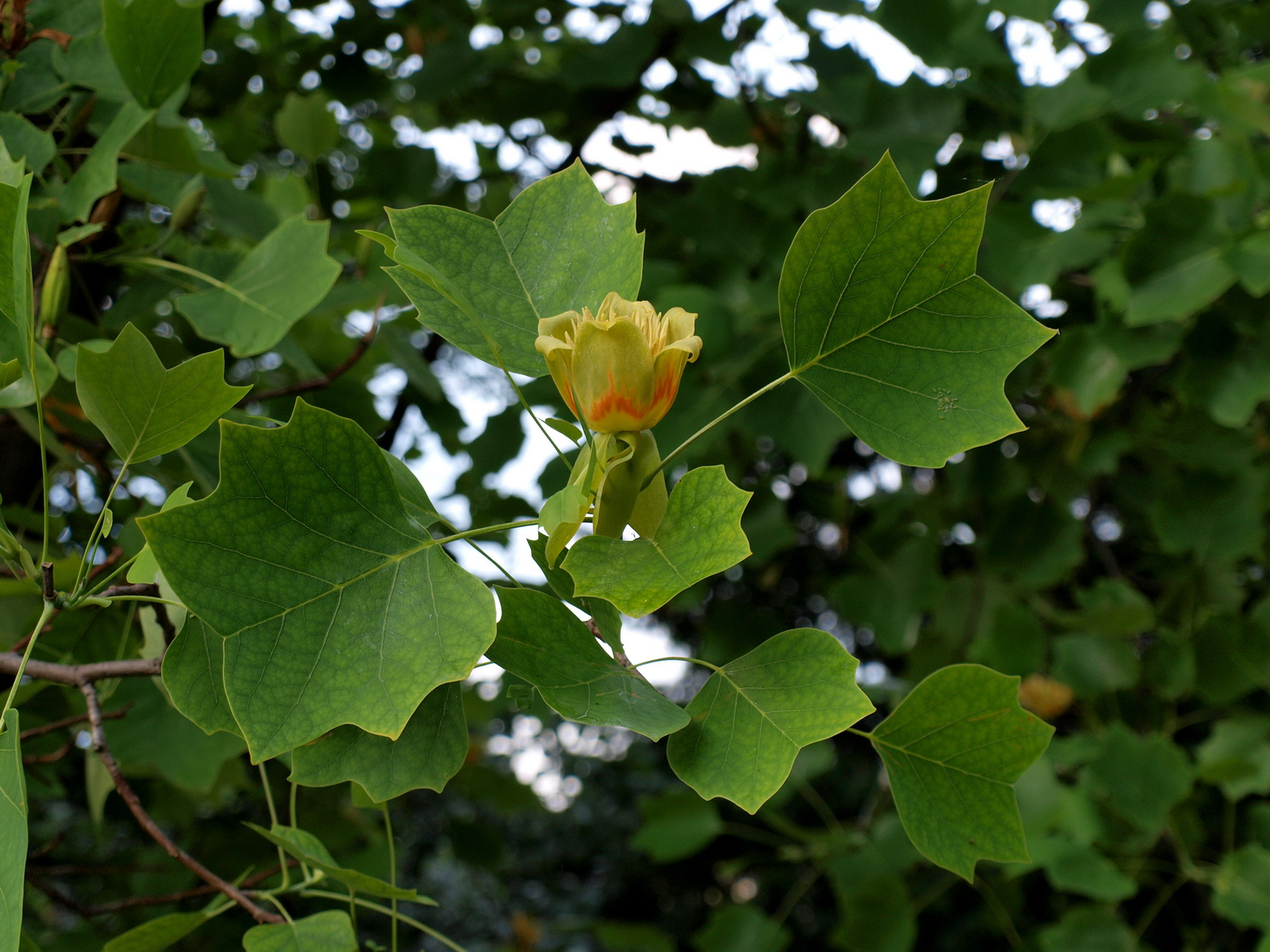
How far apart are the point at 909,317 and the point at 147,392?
1.03 ft

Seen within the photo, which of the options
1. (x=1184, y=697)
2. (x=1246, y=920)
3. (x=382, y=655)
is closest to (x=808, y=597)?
(x=1184, y=697)

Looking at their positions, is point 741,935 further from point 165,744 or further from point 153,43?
point 153,43

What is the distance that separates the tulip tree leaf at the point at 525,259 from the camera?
0.39 m

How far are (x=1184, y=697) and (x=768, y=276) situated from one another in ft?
2.86

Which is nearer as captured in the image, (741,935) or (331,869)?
(331,869)

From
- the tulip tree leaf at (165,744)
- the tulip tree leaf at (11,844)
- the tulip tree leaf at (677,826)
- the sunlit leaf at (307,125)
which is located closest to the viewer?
the tulip tree leaf at (11,844)

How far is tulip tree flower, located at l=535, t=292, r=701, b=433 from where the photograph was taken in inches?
13.3

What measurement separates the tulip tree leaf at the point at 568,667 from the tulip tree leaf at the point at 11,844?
0.16 m

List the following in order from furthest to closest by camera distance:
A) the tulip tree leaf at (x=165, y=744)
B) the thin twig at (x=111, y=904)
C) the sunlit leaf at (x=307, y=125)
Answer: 1. the sunlit leaf at (x=307, y=125)
2. the tulip tree leaf at (x=165, y=744)
3. the thin twig at (x=111, y=904)

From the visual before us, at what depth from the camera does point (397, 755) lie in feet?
1.18

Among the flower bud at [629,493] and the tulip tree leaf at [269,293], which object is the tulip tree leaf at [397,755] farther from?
the tulip tree leaf at [269,293]

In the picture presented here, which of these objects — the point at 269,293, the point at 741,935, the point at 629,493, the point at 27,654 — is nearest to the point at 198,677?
the point at 27,654

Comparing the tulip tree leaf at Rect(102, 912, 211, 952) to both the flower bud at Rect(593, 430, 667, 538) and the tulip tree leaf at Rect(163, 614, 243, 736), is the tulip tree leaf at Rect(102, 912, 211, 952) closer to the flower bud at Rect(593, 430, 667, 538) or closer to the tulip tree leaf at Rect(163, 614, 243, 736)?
the tulip tree leaf at Rect(163, 614, 243, 736)

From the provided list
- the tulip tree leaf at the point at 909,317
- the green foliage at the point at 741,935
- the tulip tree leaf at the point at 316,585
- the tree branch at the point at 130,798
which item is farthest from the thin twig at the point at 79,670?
the green foliage at the point at 741,935
